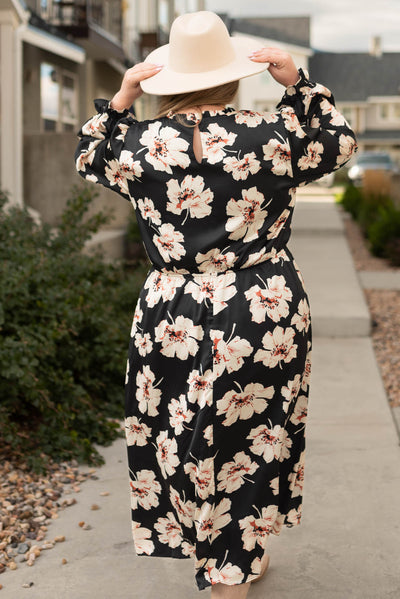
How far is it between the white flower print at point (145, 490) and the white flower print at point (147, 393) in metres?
0.23

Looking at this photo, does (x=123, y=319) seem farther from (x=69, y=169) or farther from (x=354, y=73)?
(x=354, y=73)

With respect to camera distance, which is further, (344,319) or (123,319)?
(344,319)

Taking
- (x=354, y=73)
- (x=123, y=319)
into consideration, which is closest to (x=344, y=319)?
(x=123, y=319)

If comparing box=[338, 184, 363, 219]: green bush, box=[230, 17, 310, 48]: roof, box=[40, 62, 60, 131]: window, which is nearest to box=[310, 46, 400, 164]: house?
box=[230, 17, 310, 48]: roof

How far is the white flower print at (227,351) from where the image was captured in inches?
92.3

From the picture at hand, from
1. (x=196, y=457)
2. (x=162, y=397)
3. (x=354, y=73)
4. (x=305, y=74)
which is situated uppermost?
(x=354, y=73)

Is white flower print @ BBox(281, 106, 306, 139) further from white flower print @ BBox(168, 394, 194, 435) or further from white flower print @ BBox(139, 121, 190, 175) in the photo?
white flower print @ BBox(168, 394, 194, 435)

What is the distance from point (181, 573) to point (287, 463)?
0.65m

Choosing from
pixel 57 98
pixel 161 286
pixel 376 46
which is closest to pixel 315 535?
pixel 161 286

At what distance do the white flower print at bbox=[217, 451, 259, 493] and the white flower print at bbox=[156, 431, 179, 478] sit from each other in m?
0.15

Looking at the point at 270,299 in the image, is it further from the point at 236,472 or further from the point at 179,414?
the point at 236,472

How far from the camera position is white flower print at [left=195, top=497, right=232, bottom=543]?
244cm

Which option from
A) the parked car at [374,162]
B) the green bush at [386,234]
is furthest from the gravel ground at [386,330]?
the parked car at [374,162]

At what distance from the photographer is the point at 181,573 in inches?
116
